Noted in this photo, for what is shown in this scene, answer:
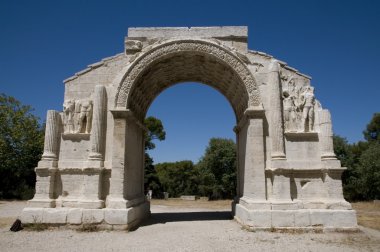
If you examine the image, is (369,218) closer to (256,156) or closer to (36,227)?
(256,156)

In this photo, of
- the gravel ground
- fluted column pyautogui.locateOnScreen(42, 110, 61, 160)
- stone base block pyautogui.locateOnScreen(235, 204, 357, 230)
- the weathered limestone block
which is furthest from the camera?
the weathered limestone block

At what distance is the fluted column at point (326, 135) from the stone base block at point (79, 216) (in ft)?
22.9

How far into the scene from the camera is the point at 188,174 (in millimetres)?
56531

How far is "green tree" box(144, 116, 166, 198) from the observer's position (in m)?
34.3

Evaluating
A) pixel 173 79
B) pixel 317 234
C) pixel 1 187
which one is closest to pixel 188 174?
pixel 1 187

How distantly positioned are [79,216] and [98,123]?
317 cm

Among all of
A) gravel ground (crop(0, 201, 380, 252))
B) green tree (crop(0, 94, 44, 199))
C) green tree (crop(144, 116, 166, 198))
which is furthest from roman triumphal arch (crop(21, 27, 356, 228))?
green tree (crop(144, 116, 166, 198))

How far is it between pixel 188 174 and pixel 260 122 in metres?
47.1

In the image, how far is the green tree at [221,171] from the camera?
31000 millimetres

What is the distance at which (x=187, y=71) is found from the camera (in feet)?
42.5

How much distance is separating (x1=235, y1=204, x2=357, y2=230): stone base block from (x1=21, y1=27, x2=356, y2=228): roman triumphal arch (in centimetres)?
3

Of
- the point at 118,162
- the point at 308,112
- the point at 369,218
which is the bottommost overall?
the point at 369,218

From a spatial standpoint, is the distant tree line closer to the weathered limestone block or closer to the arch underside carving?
the arch underside carving

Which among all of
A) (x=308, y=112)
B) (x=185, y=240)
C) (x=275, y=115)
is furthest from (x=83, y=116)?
(x=308, y=112)
